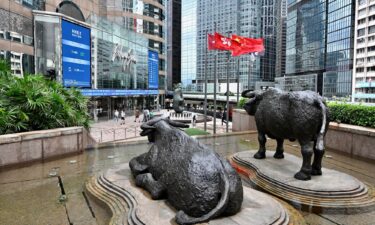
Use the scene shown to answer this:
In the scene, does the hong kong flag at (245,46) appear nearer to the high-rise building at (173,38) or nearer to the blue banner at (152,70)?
the blue banner at (152,70)

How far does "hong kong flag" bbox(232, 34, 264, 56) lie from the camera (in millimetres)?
18683

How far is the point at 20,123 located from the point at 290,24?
345ft

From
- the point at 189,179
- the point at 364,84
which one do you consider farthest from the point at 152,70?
the point at 364,84

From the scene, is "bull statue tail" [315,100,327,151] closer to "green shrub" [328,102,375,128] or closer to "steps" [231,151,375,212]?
"steps" [231,151,375,212]

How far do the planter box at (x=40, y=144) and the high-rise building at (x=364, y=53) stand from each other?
74.7 m

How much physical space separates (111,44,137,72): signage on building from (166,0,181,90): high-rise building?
6706 centimetres

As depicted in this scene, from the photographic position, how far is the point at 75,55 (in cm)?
2592

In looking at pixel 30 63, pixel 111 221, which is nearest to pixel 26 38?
pixel 30 63

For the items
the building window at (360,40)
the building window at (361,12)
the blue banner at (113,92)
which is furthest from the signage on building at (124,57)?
the building window at (361,12)

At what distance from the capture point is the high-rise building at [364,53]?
69688 mm

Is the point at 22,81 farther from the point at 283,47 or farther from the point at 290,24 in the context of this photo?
the point at 283,47

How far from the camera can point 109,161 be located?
8141 millimetres

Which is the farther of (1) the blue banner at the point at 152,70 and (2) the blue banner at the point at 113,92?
(1) the blue banner at the point at 152,70

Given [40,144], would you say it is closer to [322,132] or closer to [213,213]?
[213,213]
